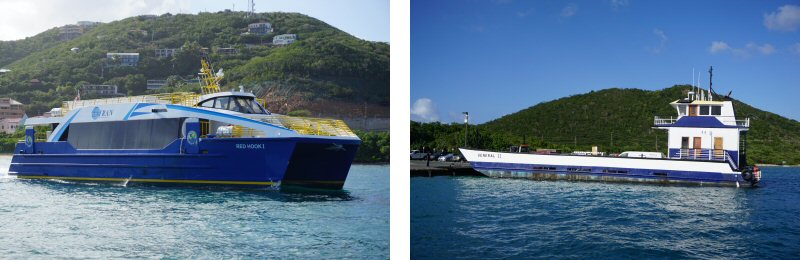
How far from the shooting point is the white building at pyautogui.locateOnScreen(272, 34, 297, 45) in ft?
24.2

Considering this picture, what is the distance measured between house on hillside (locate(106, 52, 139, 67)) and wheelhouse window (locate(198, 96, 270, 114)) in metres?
0.83

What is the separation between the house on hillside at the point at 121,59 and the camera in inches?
227

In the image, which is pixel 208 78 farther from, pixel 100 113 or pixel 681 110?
pixel 681 110

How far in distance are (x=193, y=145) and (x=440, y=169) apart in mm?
4903

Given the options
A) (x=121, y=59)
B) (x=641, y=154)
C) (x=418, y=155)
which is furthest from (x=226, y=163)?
(x=641, y=154)

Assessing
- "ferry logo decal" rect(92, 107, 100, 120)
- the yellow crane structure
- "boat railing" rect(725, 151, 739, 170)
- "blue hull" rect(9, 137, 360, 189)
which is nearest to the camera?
"ferry logo decal" rect(92, 107, 100, 120)

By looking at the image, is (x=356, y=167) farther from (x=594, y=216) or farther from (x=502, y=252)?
(x=594, y=216)

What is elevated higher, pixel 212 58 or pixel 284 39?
pixel 284 39

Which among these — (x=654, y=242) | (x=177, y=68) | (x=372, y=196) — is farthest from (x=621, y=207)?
(x=177, y=68)

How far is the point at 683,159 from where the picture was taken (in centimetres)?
907

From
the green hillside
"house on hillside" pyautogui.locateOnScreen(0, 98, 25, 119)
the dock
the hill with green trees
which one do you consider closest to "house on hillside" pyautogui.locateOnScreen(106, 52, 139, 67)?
the green hillside

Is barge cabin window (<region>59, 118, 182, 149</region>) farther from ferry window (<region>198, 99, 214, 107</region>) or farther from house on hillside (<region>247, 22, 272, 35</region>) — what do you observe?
house on hillside (<region>247, 22, 272, 35</region>)

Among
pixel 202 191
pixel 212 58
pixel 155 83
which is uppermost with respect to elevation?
pixel 212 58

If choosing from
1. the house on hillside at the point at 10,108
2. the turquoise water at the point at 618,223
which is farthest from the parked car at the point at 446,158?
the house on hillside at the point at 10,108
